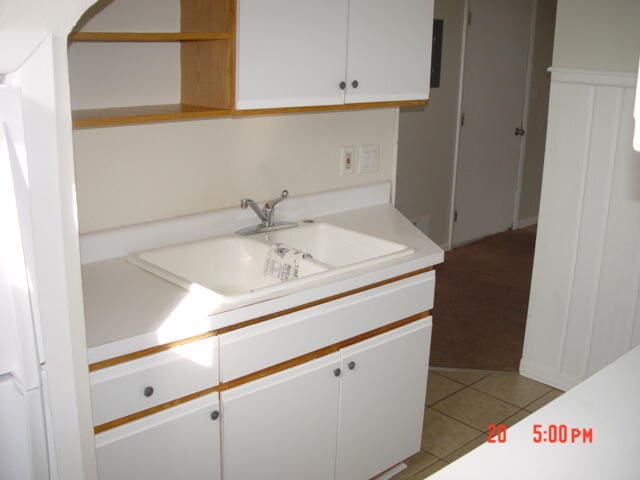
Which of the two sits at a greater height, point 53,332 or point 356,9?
point 356,9

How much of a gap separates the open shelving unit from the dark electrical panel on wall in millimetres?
2642

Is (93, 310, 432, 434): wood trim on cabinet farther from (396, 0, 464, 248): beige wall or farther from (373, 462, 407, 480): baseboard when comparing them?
(396, 0, 464, 248): beige wall

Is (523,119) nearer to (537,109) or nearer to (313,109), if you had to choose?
(537,109)

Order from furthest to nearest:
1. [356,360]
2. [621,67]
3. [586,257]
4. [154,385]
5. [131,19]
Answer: [586,257] → [621,67] → [356,360] → [131,19] → [154,385]

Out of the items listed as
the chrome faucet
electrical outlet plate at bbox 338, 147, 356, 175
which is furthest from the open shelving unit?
electrical outlet plate at bbox 338, 147, 356, 175

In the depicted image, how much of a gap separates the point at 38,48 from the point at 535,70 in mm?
5131

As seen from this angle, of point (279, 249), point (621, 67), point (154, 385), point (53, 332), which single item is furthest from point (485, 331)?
point (53, 332)

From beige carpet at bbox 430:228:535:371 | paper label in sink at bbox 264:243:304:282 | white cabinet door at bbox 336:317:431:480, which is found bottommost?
beige carpet at bbox 430:228:535:371

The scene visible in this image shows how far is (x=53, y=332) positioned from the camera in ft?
5.09

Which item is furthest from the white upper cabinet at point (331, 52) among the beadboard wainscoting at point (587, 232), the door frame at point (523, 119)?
the door frame at point (523, 119)

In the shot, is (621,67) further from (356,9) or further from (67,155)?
(67,155)

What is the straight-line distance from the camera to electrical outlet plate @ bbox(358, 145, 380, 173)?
316 centimetres

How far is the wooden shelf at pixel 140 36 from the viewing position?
2.02 metres

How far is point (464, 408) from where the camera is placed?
3338mm
